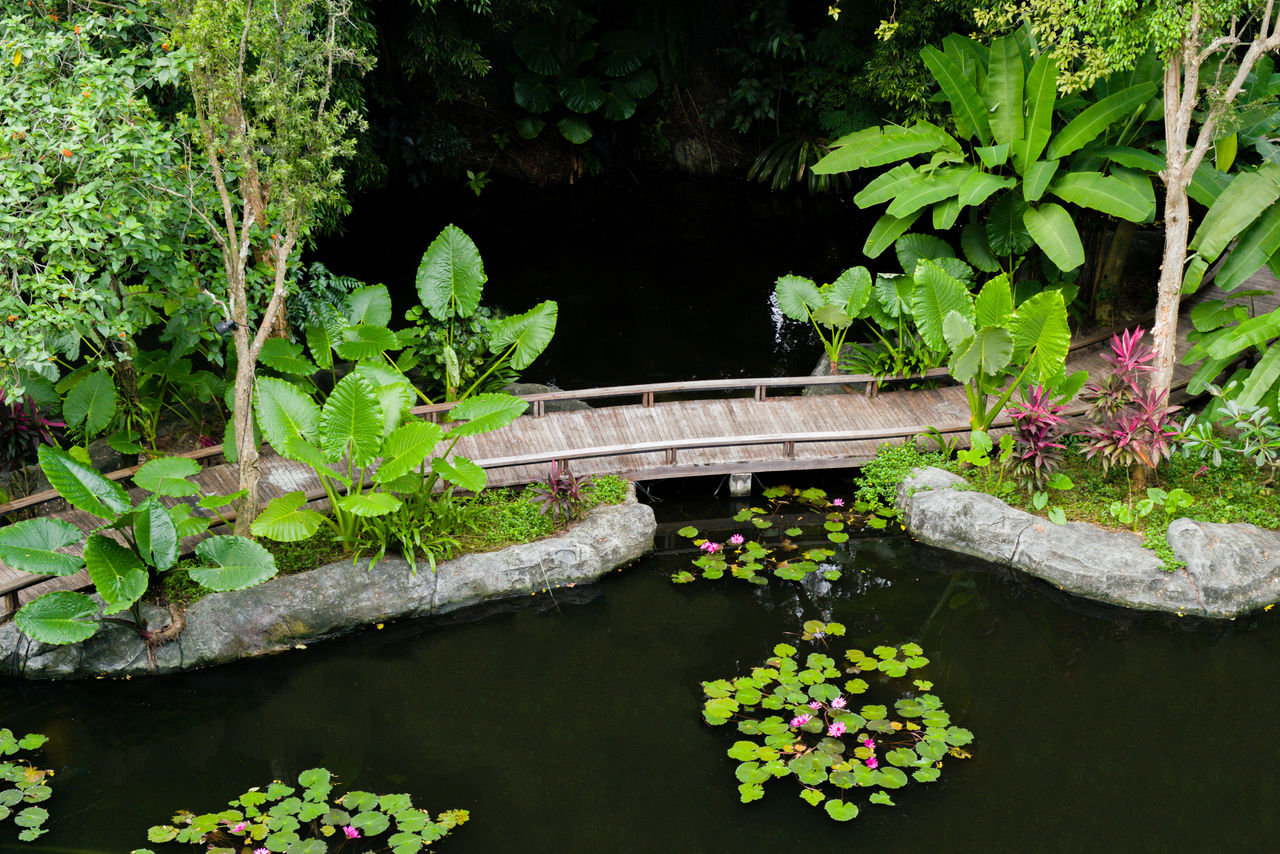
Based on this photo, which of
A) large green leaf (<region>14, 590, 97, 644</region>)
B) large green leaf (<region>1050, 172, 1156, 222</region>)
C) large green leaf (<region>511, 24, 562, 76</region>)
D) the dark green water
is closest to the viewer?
the dark green water

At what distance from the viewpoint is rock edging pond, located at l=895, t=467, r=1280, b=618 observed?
7.97m

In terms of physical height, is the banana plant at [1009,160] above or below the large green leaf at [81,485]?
above

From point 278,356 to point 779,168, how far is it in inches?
421

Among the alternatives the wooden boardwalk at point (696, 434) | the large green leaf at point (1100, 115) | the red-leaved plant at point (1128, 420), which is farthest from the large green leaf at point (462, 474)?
the large green leaf at point (1100, 115)

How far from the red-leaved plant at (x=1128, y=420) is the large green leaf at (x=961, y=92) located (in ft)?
9.10

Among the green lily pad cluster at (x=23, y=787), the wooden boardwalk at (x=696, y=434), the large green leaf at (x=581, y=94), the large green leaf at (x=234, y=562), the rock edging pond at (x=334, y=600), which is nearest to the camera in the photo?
the green lily pad cluster at (x=23, y=787)

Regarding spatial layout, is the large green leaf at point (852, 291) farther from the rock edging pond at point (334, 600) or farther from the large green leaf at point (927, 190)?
the rock edging pond at point (334, 600)

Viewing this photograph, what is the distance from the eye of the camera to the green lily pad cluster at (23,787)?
6086 mm

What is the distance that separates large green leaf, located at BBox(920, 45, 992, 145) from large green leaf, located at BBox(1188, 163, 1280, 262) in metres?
2.29

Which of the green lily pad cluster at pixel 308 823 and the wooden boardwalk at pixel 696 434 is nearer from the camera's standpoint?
the green lily pad cluster at pixel 308 823

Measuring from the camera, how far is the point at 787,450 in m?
9.34

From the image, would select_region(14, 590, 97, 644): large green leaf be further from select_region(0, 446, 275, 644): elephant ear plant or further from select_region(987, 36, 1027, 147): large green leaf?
select_region(987, 36, 1027, 147): large green leaf

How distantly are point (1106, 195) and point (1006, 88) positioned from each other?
1.40 metres

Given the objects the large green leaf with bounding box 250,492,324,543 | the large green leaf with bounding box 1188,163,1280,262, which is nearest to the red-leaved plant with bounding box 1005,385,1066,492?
the large green leaf with bounding box 1188,163,1280,262
